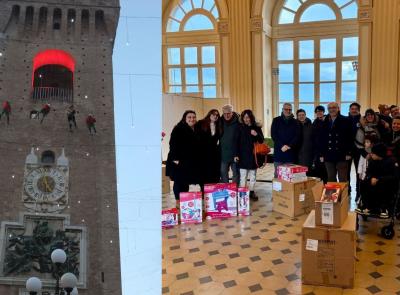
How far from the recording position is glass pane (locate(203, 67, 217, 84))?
11.6 m

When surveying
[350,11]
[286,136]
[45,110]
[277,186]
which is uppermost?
[350,11]

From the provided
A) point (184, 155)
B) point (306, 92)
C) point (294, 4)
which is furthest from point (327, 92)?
point (184, 155)

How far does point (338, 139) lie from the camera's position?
16.1ft

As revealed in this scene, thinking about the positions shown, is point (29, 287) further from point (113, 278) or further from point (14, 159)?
point (14, 159)

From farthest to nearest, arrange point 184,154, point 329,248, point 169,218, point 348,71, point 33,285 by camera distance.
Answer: point 348,71 < point 184,154 < point 169,218 < point 329,248 < point 33,285

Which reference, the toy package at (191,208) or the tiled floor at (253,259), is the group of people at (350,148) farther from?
the toy package at (191,208)

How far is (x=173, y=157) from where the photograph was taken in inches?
181

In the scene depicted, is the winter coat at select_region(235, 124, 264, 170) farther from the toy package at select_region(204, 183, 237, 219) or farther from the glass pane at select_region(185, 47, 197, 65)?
the glass pane at select_region(185, 47, 197, 65)

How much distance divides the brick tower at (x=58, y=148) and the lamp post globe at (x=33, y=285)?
0.03 m

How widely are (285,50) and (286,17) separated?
35.8 inches

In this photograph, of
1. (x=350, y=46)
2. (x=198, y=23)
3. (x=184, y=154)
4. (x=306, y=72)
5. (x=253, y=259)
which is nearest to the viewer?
(x=253, y=259)

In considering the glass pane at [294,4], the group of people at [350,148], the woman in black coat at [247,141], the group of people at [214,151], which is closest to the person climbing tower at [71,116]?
the group of people at [214,151]

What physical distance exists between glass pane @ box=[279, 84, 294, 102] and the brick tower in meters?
10.6

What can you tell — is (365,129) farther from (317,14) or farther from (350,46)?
(317,14)
